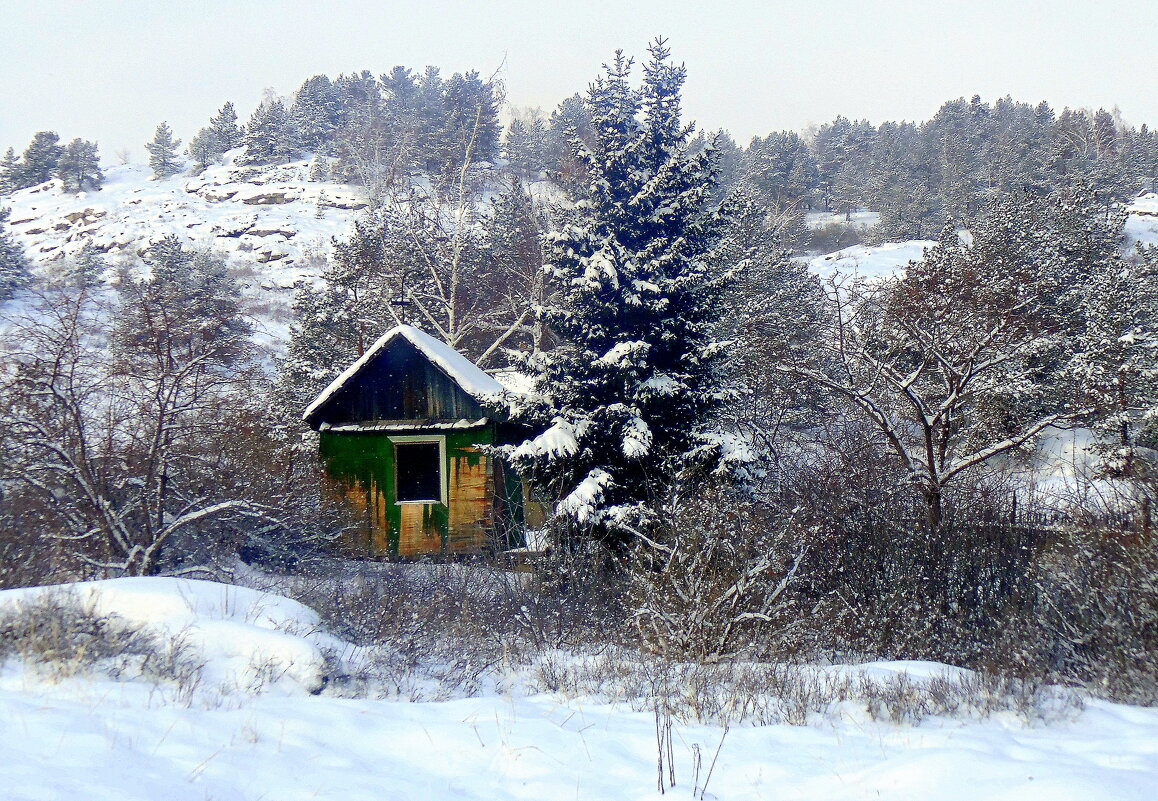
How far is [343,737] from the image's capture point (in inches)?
158

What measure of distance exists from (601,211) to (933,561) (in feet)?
25.9

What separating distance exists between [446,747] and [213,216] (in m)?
73.0

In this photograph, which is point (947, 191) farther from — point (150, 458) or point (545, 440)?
point (150, 458)

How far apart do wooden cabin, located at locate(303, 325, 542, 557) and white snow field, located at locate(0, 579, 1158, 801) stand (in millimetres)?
10664

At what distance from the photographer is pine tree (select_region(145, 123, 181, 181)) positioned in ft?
280

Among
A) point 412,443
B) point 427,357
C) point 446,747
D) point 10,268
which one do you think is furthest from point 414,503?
point 10,268

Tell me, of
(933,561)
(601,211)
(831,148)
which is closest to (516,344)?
(601,211)

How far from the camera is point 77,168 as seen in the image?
74.1 m

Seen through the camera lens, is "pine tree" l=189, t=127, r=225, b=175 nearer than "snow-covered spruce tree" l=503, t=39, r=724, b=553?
No

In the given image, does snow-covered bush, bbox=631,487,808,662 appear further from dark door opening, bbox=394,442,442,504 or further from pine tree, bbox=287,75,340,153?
pine tree, bbox=287,75,340,153

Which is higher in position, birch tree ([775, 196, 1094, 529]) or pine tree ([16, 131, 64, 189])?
pine tree ([16, 131, 64, 189])

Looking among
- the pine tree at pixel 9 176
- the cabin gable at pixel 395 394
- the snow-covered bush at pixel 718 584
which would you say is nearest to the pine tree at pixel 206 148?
the pine tree at pixel 9 176

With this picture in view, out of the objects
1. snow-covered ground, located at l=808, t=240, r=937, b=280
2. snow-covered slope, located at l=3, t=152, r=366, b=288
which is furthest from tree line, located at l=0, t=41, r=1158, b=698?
snow-covered slope, located at l=3, t=152, r=366, b=288

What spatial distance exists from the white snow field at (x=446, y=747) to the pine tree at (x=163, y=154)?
9789cm
